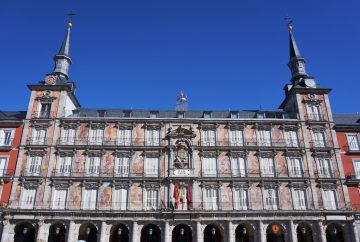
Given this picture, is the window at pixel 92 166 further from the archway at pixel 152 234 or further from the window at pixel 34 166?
the archway at pixel 152 234

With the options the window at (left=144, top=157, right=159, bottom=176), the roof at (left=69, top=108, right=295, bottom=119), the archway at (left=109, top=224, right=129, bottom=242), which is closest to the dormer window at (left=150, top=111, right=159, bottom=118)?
the roof at (left=69, top=108, right=295, bottom=119)

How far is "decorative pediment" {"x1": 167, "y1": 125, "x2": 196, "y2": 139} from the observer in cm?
4488

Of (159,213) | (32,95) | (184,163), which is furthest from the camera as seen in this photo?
(32,95)

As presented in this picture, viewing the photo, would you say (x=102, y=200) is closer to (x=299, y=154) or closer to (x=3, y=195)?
(x=3, y=195)

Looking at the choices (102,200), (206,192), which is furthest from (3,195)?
(206,192)

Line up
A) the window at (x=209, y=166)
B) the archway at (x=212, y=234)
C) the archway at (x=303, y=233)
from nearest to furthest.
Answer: the archway at (x=303, y=233)
the archway at (x=212, y=234)
the window at (x=209, y=166)

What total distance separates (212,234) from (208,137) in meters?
12.1

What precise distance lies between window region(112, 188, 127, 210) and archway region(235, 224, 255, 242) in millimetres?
13993

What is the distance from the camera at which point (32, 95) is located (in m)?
46.5

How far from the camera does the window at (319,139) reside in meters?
45.0

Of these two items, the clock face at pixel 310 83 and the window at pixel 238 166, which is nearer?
the window at pixel 238 166

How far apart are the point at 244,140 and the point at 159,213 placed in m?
14.5

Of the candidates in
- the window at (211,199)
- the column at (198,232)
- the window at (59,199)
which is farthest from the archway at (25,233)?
the window at (211,199)

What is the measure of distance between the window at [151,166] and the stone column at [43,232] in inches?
507
